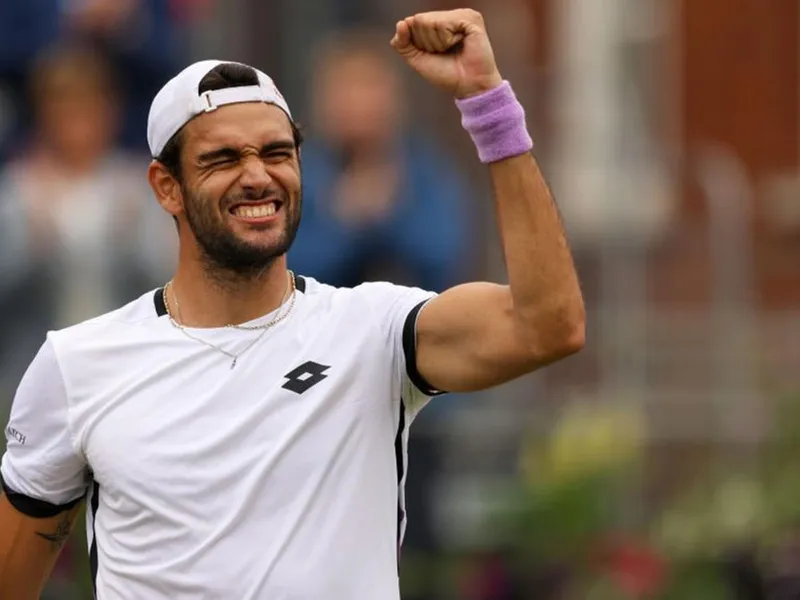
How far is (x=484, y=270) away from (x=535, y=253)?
5716mm

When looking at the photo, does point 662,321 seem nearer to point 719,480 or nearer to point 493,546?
point 719,480

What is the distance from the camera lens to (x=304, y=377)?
5.43m

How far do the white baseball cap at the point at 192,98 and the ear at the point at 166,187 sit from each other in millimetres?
61

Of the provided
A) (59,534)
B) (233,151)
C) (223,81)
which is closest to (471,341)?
(233,151)

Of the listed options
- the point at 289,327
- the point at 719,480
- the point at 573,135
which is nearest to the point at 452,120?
the point at 573,135

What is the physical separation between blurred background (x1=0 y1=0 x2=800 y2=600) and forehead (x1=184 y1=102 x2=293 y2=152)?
361 centimetres

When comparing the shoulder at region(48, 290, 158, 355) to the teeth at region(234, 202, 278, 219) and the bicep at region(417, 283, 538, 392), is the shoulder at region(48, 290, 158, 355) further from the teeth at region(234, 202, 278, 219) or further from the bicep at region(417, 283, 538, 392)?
the bicep at region(417, 283, 538, 392)

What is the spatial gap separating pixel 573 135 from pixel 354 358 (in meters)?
7.05

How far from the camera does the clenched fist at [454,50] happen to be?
16.7ft

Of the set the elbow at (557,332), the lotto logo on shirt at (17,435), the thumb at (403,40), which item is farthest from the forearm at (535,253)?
the lotto logo on shirt at (17,435)

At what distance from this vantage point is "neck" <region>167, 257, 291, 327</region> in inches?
219

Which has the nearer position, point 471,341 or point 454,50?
point 454,50

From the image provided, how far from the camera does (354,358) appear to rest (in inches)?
214

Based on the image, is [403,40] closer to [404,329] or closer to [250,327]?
[404,329]
